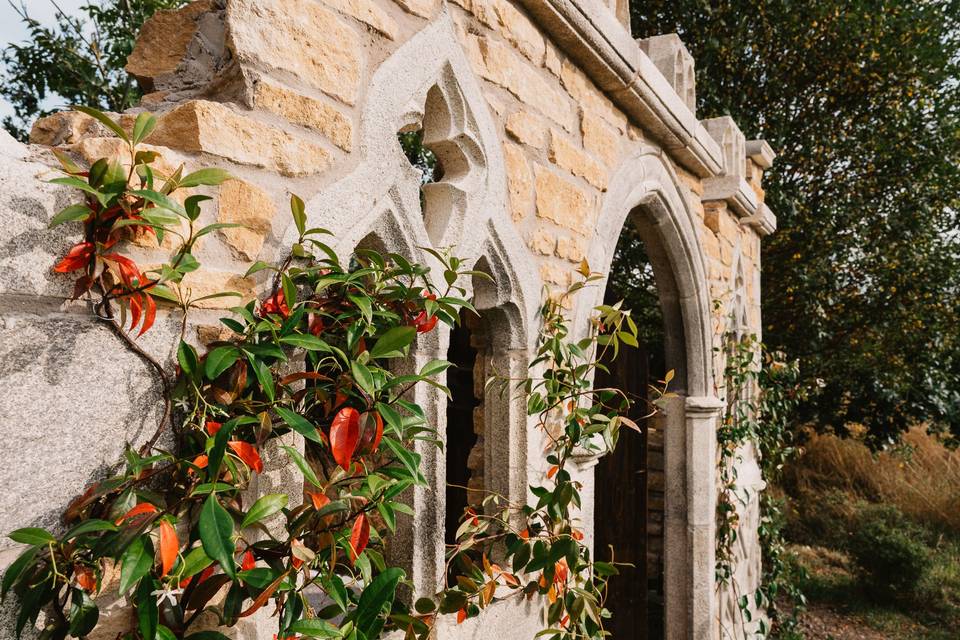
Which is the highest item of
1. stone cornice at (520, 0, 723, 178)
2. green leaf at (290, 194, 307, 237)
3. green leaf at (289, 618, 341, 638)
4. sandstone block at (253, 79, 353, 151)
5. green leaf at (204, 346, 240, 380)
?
stone cornice at (520, 0, 723, 178)

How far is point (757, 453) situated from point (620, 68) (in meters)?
3.36

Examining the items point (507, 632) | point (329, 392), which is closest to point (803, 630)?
point (507, 632)

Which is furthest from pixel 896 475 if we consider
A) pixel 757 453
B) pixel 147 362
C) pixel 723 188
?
pixel 147 362

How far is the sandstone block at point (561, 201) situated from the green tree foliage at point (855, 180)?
4.53 m

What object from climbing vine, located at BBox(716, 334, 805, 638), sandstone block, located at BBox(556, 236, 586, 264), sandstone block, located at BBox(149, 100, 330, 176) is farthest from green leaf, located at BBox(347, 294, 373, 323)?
climbing vine, located at BBox(716, 334, 805, 638)

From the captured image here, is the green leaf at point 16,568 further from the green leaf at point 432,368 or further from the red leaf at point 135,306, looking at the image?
the green leaf at point 432,368

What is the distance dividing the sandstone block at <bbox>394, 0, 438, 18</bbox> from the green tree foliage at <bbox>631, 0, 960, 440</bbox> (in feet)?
17.7

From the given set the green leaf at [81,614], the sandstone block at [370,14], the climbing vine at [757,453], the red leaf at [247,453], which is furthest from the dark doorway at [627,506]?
the green leaf at [81,614]

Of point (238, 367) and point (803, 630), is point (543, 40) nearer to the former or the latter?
point (238, 367)

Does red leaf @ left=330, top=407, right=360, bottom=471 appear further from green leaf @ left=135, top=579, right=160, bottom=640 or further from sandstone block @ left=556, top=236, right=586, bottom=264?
sandstone block @ left=556, top=236, right=586, bottom=264

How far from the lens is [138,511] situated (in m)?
0.84

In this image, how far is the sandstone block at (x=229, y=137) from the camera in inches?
40.7

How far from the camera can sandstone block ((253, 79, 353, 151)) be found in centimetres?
111

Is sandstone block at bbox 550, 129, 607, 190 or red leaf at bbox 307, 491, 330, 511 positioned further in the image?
sandstone block at bbox 550, 129, 607, 190
